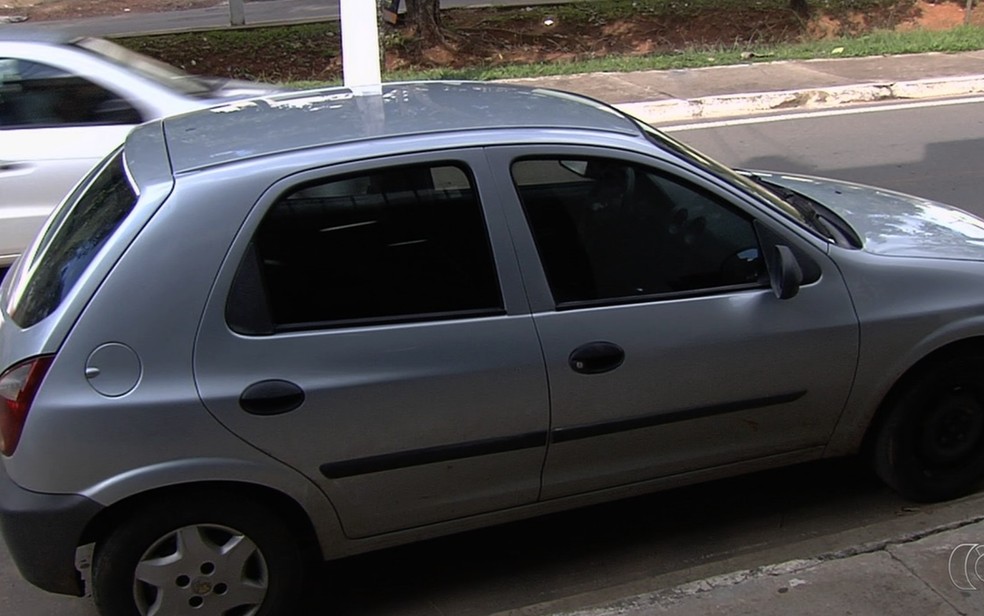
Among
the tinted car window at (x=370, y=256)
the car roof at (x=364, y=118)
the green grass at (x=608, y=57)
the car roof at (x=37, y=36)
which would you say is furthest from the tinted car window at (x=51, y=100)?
the green grass at (x=608, y=57)

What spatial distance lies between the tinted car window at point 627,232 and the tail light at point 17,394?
1556 millimetres

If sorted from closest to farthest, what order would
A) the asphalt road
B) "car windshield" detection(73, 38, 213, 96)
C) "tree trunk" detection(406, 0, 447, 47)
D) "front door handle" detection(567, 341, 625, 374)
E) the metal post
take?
"front door handle" detection(567, 341, 625, 374) < "car windshield" detection(73, 38, 213, 96) < the asphalt road < "tree trunk" detection(406, 0, 447, 47) < the metal post

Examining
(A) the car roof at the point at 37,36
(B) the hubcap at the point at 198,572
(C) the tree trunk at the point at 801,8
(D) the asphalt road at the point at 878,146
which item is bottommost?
(D) the asphalt road at the point at 878,146

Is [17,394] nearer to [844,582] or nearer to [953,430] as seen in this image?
[844,582]

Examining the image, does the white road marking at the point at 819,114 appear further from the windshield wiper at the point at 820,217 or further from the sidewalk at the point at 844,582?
the sidewalk at the point at 844,582

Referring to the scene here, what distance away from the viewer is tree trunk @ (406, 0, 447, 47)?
16.0 meters

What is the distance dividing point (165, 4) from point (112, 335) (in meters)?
29.1

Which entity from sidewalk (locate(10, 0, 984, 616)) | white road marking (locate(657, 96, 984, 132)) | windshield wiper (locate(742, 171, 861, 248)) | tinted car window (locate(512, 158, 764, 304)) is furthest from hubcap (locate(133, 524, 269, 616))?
white road marking (locate(657, 96, 984, 132))

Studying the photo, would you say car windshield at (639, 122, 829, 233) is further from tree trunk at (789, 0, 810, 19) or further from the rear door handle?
tree trunk at (789, 0, 810, 19)

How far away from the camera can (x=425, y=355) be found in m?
3.10

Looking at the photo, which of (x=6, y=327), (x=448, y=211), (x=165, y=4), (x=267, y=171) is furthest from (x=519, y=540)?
(x=165, y=4)

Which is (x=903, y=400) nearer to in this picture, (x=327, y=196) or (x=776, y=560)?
(x=776, y=560)

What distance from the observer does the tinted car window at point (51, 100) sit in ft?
20.0

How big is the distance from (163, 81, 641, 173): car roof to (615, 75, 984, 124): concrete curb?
7.20m
